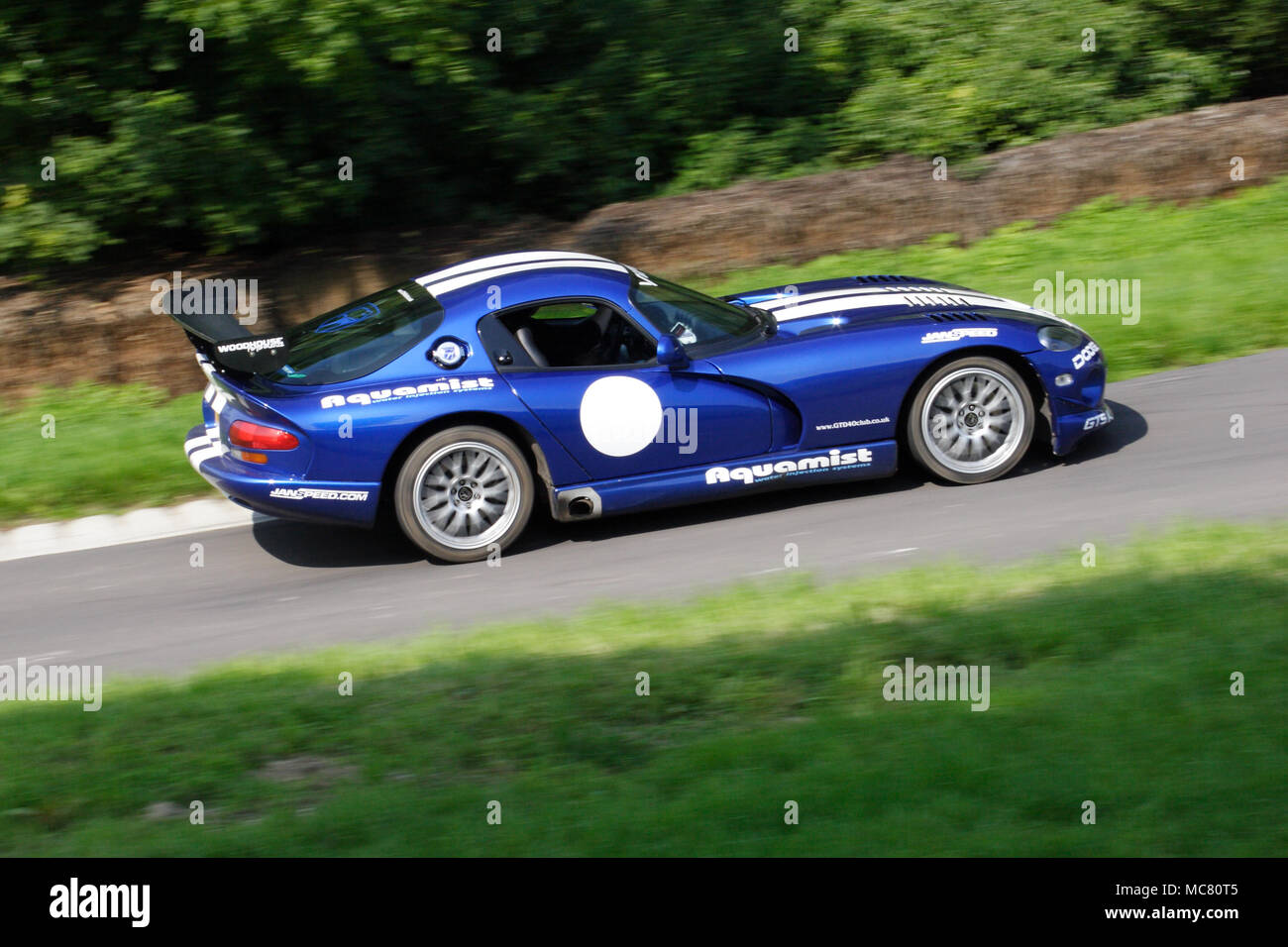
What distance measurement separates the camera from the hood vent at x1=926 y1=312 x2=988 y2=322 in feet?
Result: 23.7

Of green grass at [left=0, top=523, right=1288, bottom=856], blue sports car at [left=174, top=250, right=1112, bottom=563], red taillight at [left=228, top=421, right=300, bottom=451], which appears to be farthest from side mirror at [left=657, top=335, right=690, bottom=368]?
red taillight at [left=228, top=421, right=300, bottom=451]

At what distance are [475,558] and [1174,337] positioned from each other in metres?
5.32

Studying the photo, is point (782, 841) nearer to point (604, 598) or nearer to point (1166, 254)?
point (604, 598)

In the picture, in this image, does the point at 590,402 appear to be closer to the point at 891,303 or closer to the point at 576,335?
the point at 576,335

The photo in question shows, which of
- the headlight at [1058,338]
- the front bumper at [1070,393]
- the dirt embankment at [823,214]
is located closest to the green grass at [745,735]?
the front bumper at [1070,393]

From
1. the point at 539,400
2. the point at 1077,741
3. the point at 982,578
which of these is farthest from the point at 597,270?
the point at 1077,741

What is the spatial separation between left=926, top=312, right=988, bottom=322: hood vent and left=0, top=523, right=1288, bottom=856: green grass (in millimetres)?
1870

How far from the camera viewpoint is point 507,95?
12633 mm

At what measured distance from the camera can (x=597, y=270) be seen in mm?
7227

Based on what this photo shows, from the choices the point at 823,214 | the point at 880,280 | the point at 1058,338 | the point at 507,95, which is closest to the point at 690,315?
the point at 880,280

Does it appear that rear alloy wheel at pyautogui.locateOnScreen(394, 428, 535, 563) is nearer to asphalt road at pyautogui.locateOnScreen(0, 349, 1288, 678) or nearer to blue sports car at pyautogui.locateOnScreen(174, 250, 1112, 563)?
blue sports car at pyautogui.locateOnScreen(174, 250, 1112, 563)

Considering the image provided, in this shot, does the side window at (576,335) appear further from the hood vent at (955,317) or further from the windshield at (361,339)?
the hood vent at (955,317)

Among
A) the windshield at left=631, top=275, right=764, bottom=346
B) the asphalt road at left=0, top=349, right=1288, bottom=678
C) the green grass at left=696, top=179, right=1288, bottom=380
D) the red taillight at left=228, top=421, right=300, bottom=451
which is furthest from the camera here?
the green grass at left=696, top=179, right=1288, bottom=380
